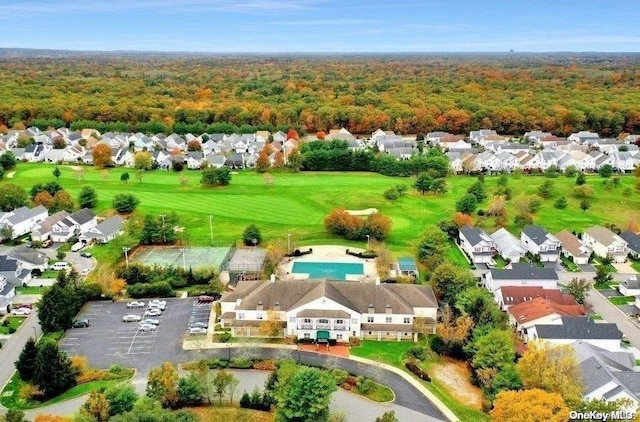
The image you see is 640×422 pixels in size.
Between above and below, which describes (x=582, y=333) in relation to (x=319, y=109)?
below

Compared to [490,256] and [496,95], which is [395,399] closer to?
[490,256]

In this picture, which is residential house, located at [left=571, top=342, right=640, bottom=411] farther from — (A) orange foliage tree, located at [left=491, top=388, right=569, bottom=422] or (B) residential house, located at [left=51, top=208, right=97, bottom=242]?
(B) residential house, located at [left=51, top=208, right=97, bottom=242]

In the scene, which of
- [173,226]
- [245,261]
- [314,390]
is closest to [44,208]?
[173,226]

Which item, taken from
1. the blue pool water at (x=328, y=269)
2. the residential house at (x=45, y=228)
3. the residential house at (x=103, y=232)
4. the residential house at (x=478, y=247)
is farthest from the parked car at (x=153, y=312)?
the residential house at (x=478, y=247)

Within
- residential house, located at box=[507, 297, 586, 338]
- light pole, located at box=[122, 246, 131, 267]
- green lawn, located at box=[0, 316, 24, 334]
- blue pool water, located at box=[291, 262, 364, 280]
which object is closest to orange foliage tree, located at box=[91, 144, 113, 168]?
light pole, located at box=[122, 246, 131, 267]

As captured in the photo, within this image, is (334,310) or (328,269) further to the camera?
(328,269)

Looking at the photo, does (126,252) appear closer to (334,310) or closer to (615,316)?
(334,310)
